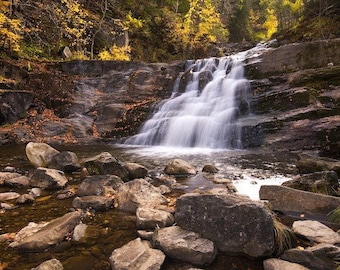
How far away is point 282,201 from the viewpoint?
4.56 metres

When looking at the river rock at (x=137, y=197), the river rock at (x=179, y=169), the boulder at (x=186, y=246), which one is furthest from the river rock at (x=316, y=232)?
the river rock at (x=179, y=169)

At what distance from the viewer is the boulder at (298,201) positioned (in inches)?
166

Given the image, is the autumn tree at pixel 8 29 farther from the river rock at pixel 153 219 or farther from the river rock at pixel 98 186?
the river rock at pixel 153 219

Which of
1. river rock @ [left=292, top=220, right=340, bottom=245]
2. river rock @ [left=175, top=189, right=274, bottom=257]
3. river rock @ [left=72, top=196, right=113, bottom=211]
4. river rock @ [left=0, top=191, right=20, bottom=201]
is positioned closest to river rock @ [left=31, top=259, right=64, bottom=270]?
river rock @ [left=175, top=189, right=274, bottom=257]

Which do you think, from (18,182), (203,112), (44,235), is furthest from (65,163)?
(203,112)

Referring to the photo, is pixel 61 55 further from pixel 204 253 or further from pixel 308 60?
pixel 204 253

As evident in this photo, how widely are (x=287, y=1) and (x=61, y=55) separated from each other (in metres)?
24.1

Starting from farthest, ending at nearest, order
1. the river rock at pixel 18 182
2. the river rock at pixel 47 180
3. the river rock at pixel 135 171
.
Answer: the river rock at pixel 135 171 < the river rock at pixel 18 182 < the river rock at pixel 47 180

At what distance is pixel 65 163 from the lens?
7.26 m

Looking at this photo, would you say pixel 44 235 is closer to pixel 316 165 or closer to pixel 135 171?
pixel 135 171

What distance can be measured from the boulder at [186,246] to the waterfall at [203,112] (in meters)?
8.39

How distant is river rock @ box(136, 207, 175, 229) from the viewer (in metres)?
3.79

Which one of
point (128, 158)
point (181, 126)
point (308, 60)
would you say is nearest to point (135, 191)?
point (128, 158)

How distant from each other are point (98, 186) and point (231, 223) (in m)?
3.02
